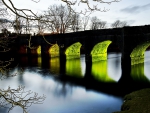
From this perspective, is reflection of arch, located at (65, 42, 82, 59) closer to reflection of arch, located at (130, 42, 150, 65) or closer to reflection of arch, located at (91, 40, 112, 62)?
reflection of arch, located at (91, 40, 112, 62)

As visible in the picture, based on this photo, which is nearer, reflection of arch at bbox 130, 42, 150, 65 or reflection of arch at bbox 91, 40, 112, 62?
reflection of arch at bbox 130, 42, 150, 65

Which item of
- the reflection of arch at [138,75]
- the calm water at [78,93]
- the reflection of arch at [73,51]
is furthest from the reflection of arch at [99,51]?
the calm water at [78,93]

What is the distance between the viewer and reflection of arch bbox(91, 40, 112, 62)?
26.2 metres

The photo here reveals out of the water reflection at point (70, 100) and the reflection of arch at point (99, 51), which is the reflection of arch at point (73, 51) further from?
the water reflection at point (70, 100)

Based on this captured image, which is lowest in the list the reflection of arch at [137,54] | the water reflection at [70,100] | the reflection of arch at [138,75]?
the water reflection at [70,100]

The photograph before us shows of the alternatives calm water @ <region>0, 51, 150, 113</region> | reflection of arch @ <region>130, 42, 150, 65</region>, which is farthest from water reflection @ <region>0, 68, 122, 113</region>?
reflection of arch @ <region>130, 42, 150, 65</region>

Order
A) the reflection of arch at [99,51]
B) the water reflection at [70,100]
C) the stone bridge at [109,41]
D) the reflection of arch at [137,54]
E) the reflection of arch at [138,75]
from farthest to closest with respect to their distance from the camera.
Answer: the reflection of arch at [99,51] → the reflection of arch at [137,54] → the stone bridge at [109,41] → the reflection of arch at [138,75] → the water reflection at [70,100]

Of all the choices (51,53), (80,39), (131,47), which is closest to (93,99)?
(131,47)

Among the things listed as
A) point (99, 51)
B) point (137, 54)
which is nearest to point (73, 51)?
point (99, 51)

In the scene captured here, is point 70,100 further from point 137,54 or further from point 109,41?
point 109,41

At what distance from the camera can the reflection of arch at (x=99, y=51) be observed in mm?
26156

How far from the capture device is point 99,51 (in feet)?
92.4

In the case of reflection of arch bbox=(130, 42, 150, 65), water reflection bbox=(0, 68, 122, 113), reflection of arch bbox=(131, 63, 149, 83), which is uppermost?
reflection of arch bbox=(130, 42, 150, 65)

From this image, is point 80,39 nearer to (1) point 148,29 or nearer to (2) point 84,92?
(1) point 148,29
